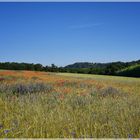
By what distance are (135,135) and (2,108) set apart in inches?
105

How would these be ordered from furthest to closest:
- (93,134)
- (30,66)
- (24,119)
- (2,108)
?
(30,66)
(2,108)
(24,119)
(93,134)

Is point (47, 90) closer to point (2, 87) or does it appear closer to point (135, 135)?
point (2, 87)

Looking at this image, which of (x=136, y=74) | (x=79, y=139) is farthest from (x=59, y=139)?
(x=136, y=74)

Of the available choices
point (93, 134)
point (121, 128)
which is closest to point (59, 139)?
point (93, 134)

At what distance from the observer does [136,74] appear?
36.6 meters

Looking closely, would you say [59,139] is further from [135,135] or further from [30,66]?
[30,66]

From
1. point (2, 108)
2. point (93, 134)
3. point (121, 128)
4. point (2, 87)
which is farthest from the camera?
point (2, 87)

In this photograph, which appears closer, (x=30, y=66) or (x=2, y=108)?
(x=2, y=108)

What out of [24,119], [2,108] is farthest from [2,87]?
[24,119]

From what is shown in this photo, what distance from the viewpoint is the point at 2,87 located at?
26.5 ft

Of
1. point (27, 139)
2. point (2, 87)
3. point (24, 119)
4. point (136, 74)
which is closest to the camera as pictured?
point (27, 139)

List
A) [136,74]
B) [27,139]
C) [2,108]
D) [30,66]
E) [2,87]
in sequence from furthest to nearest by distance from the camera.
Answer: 1. [30,66]
2. [136,74]
3. [2,87]
4. [2,108]
5. [27,139]

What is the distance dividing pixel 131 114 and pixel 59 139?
1.63 m

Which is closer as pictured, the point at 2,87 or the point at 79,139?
the point at 79,139
